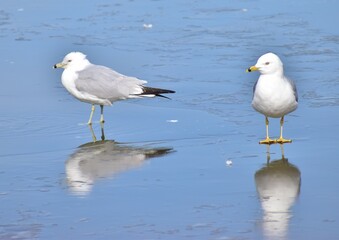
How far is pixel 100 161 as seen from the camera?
735 centimetres

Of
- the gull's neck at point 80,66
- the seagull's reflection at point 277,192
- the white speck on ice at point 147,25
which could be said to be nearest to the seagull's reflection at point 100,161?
the seagull's reflection at point 277,192

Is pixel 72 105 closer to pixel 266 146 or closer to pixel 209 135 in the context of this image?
pixel 209 135

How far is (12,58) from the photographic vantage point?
38.1ft

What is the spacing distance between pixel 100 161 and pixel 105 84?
6.65ft

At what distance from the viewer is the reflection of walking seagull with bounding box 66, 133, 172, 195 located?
6.75 metres

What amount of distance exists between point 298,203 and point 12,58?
642cm

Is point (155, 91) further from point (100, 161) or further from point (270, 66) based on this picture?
point (100, 161)

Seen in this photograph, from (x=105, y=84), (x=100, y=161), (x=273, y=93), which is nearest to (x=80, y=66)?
(x=105, y=84)

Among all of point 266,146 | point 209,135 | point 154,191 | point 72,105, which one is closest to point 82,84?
point 72,105

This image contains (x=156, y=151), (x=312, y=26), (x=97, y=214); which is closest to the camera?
(x=97, y=214)

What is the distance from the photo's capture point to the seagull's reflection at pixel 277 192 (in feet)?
18.0

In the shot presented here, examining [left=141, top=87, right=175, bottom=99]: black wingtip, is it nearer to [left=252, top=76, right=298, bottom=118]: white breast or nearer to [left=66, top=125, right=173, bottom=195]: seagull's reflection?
[left=66, top=125, right=173, bottom=195]: seagull's reflection

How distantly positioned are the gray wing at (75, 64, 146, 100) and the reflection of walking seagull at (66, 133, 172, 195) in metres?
1.14

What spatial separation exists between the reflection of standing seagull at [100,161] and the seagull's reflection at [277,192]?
1.00 metres
